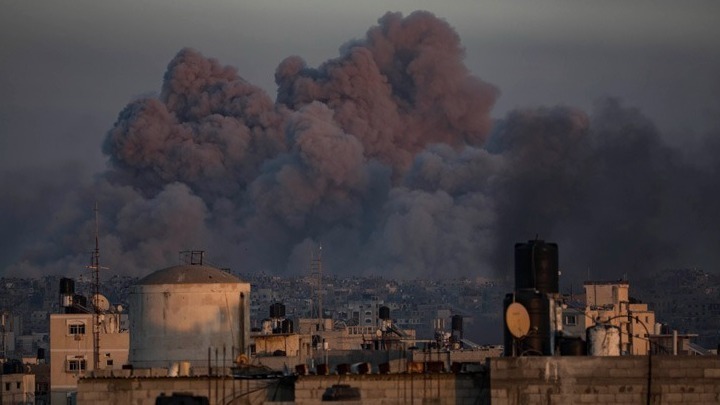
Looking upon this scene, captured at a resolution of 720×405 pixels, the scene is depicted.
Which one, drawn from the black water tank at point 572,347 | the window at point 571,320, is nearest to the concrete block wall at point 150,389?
the black water tank at point 572,347

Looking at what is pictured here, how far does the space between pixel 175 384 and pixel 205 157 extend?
152 metres

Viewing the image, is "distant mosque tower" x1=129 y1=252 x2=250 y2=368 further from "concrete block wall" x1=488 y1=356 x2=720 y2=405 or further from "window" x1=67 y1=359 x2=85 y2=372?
"window" x1=67 y1=359 x2=85 y2=372

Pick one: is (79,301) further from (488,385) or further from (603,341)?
(488,385)

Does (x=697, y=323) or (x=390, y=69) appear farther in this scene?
(x=390, y=69)

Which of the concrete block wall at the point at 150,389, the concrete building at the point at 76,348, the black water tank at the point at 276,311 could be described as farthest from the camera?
the black water tank at the point at 276,311

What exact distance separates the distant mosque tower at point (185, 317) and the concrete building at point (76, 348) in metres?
21.2

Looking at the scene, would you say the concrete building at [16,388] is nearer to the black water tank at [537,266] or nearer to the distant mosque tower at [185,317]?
the distant mosque tower at [185,317]

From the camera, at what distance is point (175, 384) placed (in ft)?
74.1

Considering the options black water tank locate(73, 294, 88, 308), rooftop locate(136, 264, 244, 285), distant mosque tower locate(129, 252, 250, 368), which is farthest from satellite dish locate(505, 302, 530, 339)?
black water tank locate(73, 294, 88, 308)

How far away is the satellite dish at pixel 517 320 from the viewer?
22.4m

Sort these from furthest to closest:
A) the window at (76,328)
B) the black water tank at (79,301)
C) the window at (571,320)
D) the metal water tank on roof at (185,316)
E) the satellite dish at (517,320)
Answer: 1. the black water tank at (79,301)
2. the window at (571,320)
3. the window at (76,328)
4. the metal water tank on roof at (185,316)
5. the satellite dish at (517,320)

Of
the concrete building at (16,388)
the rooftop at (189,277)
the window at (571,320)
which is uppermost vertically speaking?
the rooftop at (189,277)

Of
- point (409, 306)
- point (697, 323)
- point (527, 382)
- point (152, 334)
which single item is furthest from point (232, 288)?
point (409, 306)

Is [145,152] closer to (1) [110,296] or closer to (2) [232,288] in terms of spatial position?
(1) [110,296]
